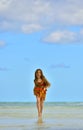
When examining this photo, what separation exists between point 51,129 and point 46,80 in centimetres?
441

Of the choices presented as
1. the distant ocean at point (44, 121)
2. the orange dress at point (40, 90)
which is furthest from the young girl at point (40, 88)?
the distant ocean at point (44, 121)

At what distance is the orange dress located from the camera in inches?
640

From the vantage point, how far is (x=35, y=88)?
16375 millimetres

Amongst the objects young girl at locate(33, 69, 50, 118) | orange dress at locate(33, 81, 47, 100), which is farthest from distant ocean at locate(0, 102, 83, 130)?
orange dress at locate(33, 81, 47, 100)

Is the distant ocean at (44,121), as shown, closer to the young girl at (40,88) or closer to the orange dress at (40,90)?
the young girl at (40,88)

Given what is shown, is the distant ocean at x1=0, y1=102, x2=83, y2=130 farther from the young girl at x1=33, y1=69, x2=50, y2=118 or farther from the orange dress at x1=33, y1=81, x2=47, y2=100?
the orange dress at x1=33, y1=81, x2=47, y2=100

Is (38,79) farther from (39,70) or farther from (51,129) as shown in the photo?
(51,129)

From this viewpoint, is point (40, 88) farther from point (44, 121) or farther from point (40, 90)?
point (44, 121)

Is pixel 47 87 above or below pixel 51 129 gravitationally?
above

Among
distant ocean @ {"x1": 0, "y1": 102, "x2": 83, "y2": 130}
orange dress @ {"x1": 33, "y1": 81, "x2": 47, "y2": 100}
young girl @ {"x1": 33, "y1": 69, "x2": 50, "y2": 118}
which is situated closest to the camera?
distant ocean @ {"x1": 0, "y1": 102, "x2": 83, "y2": 130}

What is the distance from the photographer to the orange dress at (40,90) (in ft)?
53.3

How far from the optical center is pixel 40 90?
1627 cm

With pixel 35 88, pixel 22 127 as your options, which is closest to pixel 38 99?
pixel 35 88

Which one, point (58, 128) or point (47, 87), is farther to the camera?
point (47, 87)
